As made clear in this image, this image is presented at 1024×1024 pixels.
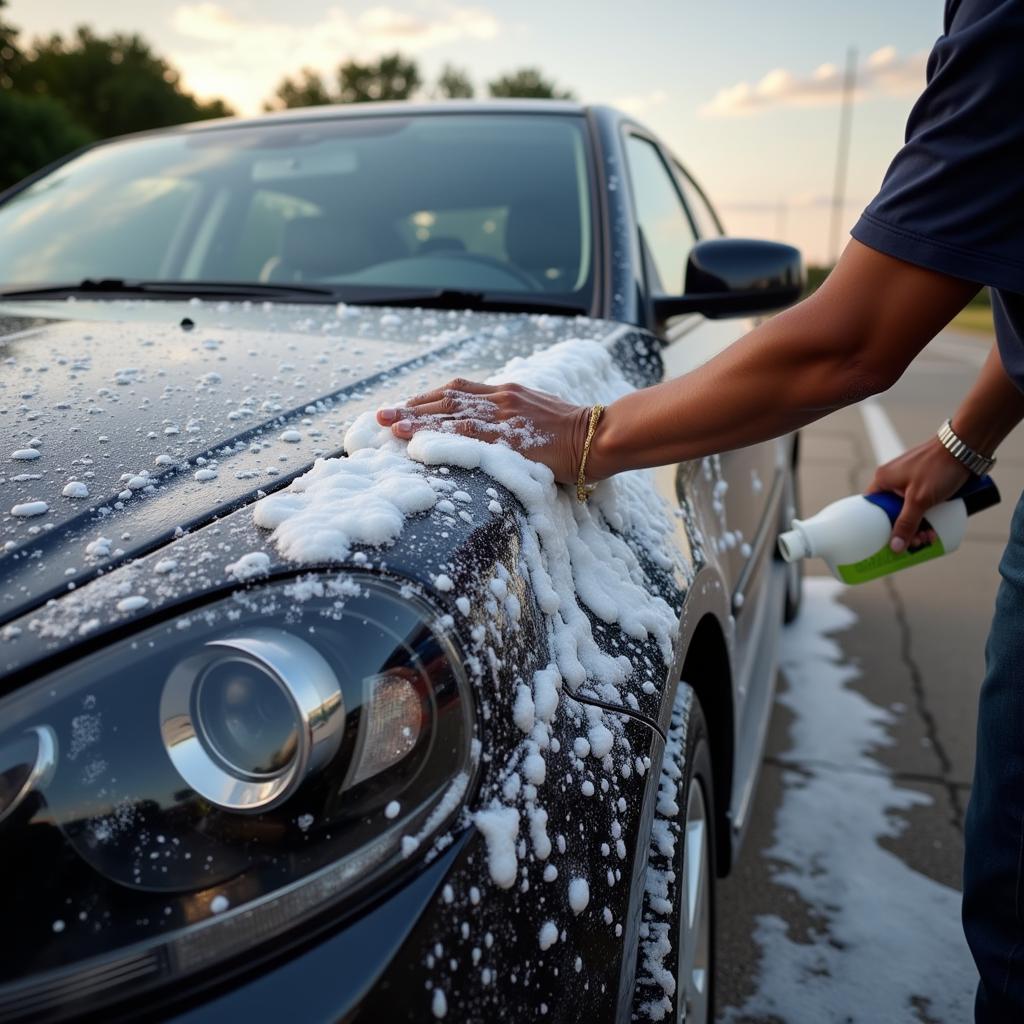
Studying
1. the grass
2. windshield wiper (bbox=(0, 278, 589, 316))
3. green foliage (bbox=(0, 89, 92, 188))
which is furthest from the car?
green foliage (bbox=(0, 89, 92, 188))

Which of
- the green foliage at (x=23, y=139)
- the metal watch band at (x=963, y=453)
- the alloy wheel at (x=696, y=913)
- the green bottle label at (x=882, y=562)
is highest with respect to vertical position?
the metal watch band at (x=963, y=453)

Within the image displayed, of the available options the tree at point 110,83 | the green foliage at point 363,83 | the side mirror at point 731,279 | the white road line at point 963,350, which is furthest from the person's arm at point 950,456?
the green foliage at point 363,83

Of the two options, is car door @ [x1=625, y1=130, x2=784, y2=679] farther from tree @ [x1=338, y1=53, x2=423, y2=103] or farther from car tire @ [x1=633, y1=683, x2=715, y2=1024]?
tree @ [x1=338, y1=53, x2=423, y2=103]

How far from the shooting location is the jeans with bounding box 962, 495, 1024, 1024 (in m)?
1.34

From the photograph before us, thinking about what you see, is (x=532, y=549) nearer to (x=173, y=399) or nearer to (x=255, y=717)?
(x=255, y=717)

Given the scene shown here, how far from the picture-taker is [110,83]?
1847 inches

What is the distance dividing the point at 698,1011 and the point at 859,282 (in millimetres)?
1120

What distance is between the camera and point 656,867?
1210 mm

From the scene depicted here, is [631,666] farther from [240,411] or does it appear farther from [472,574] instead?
[240,411]

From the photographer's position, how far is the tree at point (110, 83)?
46156 millimetres

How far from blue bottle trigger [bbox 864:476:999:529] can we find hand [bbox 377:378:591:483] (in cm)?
83

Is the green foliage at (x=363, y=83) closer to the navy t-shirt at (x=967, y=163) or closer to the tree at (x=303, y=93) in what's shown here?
the tree at (x=303, y=93)

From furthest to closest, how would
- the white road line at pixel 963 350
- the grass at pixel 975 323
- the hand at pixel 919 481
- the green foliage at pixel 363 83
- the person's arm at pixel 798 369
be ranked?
1. the green foliage at pixel 363 83
2. the grass at pixel 975 323
3. the white road line at pixel 963 350
4. the hand at pixel 919 481
5. the person's arm at pixel 798 369

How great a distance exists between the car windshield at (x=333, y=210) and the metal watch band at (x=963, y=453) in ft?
2.51
